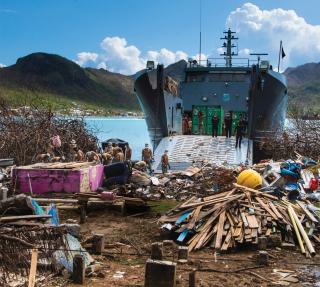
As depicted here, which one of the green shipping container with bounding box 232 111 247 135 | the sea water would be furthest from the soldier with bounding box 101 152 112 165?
the green shipping container with bounding box 232 111 247 135

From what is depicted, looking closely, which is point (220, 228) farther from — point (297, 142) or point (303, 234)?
point (297, 142)

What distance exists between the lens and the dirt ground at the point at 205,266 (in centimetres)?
760

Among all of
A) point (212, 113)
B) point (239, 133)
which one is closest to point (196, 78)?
→ point (212, 113)

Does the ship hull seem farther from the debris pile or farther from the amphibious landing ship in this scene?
the debris pile

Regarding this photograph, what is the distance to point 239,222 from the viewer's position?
1001cm

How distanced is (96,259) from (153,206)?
5.80m

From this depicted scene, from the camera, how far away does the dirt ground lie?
760 centimetres

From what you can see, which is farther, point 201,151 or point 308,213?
point 201,151

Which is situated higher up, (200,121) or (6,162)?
(200,121)

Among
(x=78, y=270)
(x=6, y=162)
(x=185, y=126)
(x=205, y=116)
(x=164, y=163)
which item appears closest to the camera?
(x=78, y=270)

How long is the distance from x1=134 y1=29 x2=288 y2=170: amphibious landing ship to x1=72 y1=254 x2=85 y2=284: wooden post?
49.7ft

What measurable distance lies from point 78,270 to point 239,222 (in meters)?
4.04

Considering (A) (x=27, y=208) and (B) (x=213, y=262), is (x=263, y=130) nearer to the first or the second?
(B) (x=213, y=262)

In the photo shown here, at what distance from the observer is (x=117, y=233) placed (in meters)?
11.0
